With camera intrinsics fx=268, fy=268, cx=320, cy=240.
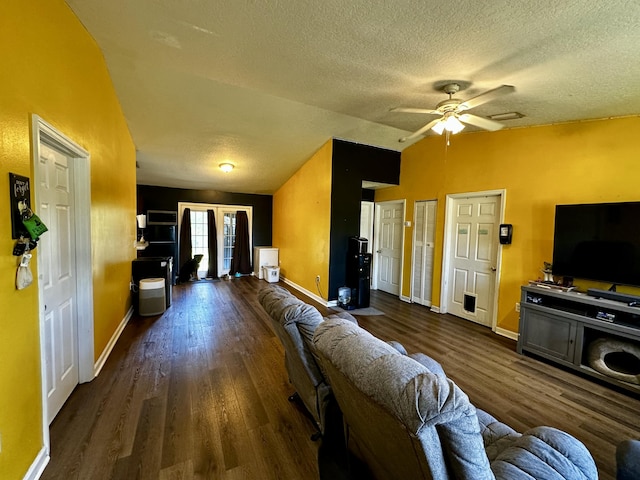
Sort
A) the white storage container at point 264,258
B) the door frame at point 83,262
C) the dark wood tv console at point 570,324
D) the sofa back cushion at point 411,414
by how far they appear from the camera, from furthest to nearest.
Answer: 1. the white storage container at point 264,258
2. the dark wood tv console at point 570,324
3. the door frame at point 83,262
4. the sofa back cushion at point 411,414

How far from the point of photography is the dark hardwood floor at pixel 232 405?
5.19 ft

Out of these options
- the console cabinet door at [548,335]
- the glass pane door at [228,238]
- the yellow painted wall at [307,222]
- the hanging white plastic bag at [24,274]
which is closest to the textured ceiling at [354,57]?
the yellow painted wall at [307,222]

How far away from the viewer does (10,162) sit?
1.27 metres

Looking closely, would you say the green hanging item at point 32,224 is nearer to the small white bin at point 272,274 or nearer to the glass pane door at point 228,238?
the small white bin at point 272,274

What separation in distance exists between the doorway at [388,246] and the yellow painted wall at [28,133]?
4.58 m

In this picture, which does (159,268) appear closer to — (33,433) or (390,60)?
(33,433)

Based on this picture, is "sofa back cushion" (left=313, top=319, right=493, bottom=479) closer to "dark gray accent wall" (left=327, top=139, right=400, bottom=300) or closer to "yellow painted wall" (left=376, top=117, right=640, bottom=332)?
"yellow painted wall" (left=376, top=117, right=640, bottom=332)

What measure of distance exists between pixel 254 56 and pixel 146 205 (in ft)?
17.9

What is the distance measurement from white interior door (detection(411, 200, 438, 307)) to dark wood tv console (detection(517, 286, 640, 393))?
1.73 meters

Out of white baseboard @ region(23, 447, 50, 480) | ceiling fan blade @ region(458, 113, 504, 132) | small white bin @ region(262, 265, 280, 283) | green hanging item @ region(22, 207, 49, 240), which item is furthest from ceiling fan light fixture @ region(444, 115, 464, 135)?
small white bin @ region(262, 265, 280, 283)

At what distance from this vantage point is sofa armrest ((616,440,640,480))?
3.27ft

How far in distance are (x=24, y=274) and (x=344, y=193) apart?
3877 mm

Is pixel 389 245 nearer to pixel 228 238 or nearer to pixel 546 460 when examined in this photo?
pixel 228 238

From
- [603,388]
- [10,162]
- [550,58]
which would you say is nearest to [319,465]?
[10,162]
